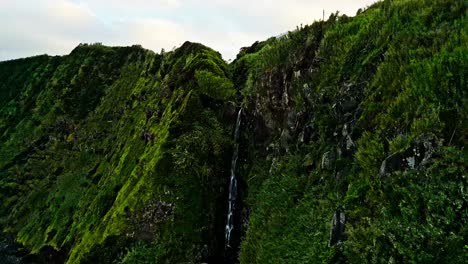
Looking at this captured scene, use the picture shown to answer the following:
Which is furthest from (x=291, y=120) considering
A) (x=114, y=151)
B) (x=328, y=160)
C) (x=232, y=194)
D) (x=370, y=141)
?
(x=114, y=151)

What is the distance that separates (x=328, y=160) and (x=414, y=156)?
19.6 feet

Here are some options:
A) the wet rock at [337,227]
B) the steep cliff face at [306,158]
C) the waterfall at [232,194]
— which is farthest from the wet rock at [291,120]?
the wet rock at [337,227]

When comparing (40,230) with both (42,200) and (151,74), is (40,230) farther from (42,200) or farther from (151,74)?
(151,74)

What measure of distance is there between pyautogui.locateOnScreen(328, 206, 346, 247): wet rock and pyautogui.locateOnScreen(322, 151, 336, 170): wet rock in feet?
11.6

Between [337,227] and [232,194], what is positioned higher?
[337,227]

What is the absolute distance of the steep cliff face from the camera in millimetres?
14250

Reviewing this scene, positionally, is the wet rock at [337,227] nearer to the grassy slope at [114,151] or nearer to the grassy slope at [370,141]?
the grassy slope at [370,141]

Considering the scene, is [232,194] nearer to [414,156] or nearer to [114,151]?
[414,156]

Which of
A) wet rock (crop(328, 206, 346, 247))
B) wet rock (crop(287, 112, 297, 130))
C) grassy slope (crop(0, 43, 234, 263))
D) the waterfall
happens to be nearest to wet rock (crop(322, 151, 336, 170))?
wet rock (crop(328, 206, 346, 247))

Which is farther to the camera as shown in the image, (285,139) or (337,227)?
(285,139)

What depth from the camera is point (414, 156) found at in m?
14.7

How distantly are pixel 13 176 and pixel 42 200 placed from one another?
19433 mm

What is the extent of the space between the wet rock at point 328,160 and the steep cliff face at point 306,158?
0.18ft

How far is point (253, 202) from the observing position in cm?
2847
